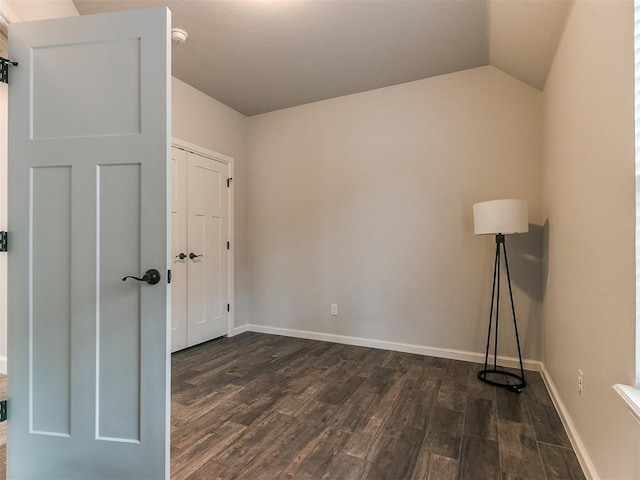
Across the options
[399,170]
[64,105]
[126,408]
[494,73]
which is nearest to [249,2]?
[64,105]

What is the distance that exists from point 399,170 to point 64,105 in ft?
8.84

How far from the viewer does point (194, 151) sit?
3.40 metres

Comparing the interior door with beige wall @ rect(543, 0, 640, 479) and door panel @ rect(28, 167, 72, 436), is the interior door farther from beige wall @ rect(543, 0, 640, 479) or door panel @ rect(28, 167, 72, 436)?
beige wall @ rect(543, 0, 640, 479)

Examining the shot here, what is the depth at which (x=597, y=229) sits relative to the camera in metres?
1.44

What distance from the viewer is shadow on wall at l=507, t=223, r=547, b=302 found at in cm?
275

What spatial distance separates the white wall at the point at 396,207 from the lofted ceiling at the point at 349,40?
31cm

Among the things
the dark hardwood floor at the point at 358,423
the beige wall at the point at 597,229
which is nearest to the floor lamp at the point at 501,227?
the dark hardwood floor at the point at 358,423

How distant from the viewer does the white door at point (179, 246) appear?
10.5 feet

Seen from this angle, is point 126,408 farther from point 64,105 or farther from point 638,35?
point 638,35

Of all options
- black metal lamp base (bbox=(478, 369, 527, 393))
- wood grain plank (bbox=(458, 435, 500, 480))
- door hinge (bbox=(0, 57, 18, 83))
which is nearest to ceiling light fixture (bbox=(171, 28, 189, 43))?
door hinge (bbox=(0, 57, 18, 83))

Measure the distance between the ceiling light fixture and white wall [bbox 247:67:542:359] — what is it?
1523 millimetres

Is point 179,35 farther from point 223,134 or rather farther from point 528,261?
point 528,261

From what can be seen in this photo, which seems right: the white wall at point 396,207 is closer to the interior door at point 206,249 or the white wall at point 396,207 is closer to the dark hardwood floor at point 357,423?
the interior door at point 206,249

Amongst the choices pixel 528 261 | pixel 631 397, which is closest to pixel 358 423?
pixel 631 397
